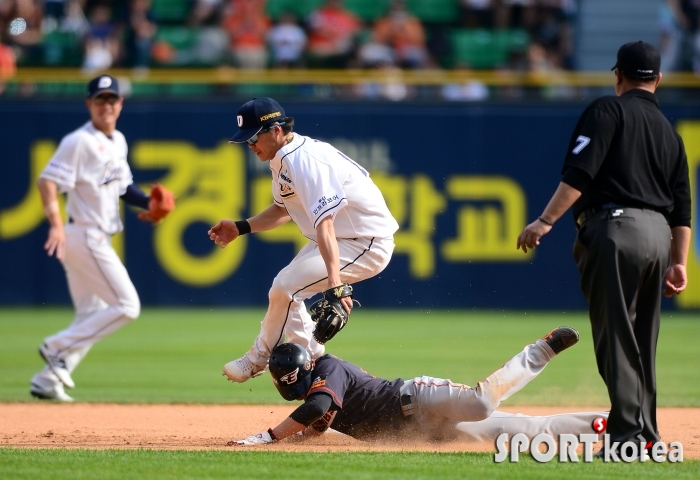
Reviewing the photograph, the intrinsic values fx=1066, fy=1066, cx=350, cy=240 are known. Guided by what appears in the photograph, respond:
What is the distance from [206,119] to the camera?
624 inches

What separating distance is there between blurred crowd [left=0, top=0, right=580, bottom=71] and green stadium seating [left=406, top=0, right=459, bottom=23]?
0.02m

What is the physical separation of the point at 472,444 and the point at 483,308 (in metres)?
10.1

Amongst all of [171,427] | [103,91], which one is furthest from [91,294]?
[171,427]

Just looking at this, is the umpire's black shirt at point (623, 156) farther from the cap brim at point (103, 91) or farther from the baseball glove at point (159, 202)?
the cap brim at point (103, 91)

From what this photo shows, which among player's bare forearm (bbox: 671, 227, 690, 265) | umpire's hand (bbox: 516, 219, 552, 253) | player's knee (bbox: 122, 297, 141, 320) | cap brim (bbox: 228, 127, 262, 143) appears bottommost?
player's knee (bbox: 122, 297, 141, 320)

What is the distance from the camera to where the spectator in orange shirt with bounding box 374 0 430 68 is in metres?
17.2

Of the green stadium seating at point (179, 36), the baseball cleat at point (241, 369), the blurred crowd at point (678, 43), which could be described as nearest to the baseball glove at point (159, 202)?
the baseball cleat at point (241, 369)

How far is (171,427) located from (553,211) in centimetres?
311

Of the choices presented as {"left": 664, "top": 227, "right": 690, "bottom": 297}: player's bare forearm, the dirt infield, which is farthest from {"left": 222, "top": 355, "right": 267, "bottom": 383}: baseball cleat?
{"left": 664, "top": 227, "right": 690, "bottom": 297}: player's bare forearm

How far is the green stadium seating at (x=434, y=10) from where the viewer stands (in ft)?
59.5

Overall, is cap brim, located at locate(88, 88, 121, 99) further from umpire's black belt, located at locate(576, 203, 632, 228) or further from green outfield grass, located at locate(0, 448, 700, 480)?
umpire's black belt, located at locate(576, 203, 632, 228)

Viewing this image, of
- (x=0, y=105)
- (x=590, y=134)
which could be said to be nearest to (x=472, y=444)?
(x=590, y=134)

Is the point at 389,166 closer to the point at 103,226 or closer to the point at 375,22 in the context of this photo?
the point at 375,22

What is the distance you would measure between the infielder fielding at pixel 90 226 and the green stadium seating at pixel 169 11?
928 centimetres
